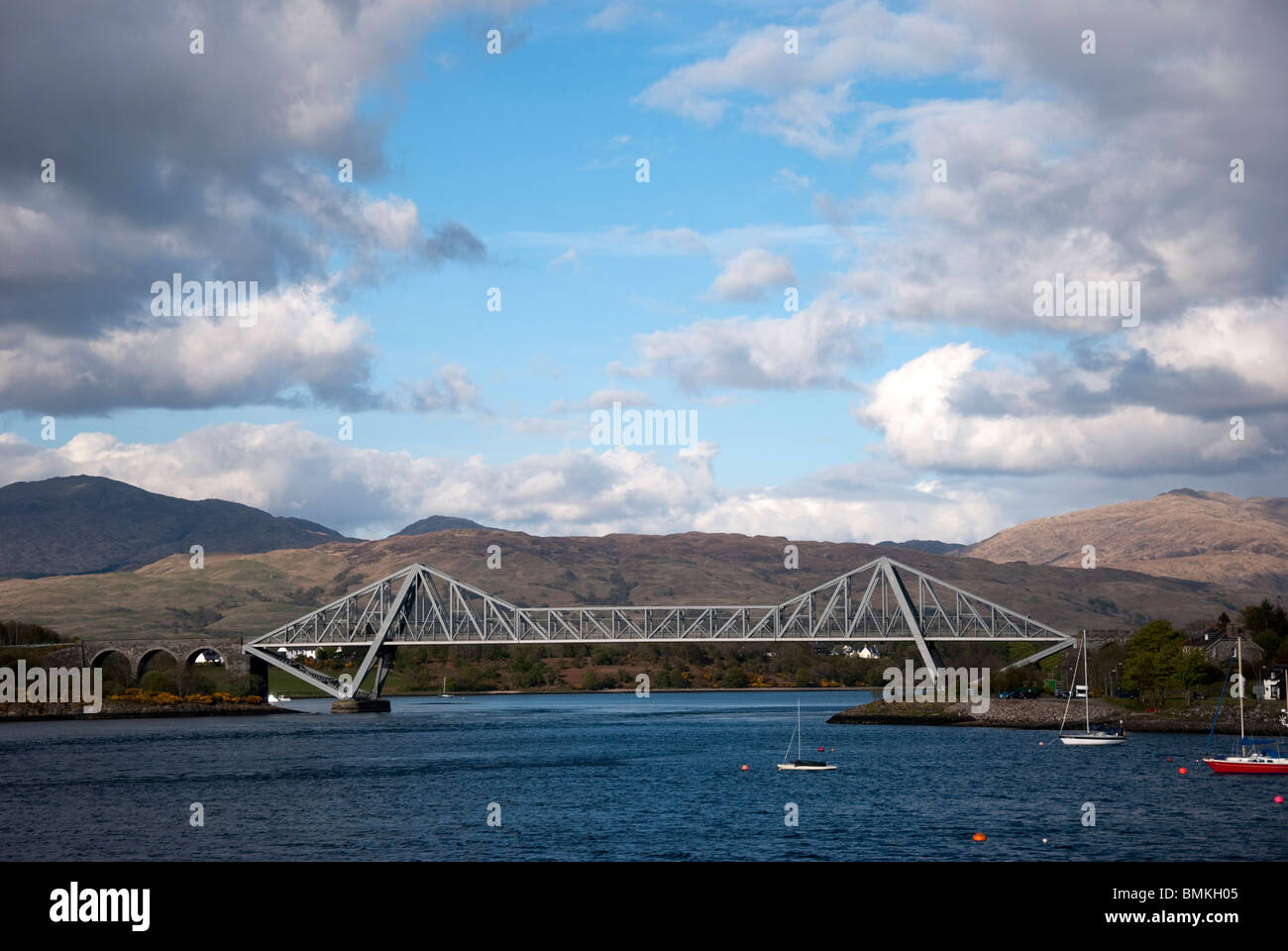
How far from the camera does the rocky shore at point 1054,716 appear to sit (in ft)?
341

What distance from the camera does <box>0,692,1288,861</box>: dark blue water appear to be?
161 ft

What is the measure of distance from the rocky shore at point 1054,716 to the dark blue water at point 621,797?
3902 millimetres

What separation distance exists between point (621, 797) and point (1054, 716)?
67.9m

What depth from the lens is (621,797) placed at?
216ft

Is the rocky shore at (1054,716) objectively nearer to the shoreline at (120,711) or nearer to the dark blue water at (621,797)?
the dark blue water at (621,797)

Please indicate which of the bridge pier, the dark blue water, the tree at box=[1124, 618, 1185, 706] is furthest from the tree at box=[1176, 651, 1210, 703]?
the bridge pier

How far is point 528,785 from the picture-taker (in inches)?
2842

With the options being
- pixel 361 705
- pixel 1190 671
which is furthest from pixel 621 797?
pixel 361 705

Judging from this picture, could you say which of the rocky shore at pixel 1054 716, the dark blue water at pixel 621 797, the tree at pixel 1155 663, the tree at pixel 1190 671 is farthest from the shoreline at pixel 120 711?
the tree at pixel 1190 671

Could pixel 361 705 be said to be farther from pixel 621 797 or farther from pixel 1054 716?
pixel 621 797
